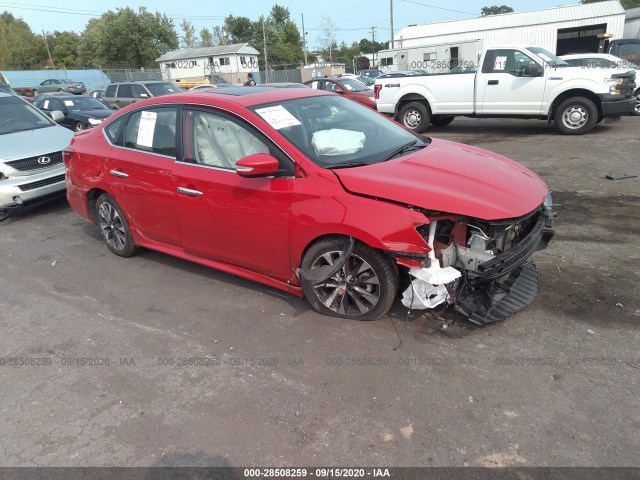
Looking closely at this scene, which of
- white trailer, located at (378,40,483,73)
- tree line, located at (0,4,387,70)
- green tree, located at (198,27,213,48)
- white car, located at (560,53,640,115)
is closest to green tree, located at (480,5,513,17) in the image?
tree line, located at (0,4,387,70)

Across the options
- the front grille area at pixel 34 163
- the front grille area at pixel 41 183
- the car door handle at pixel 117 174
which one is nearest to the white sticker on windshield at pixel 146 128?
the car door handle at pixel 117 174

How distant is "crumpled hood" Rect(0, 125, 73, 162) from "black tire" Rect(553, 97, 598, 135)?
400 inches

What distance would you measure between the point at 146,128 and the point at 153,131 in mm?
124

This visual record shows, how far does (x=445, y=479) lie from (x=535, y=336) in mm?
1478

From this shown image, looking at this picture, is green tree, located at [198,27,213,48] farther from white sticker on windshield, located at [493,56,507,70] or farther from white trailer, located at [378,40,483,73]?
white sticker on windshield, located at [493,56,507,70]

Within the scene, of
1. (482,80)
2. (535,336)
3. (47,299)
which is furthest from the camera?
(482,80)

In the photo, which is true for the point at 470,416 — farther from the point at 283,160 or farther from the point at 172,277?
the point at 172,277

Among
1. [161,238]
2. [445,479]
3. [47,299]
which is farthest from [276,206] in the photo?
[47,299]

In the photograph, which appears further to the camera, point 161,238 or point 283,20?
point 283,20

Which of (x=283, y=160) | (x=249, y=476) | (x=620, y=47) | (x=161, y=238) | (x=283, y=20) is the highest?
(x=283, y=20)

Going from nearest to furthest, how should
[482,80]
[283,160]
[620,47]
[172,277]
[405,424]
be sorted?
1. [405,424]
2. [283,160]
3. [172,277]
4. [482,80]
5. [620,47]

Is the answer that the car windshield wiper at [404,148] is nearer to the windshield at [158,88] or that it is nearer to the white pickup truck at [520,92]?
the white pickup truck at [520,92]

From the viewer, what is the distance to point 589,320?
348 centimetres

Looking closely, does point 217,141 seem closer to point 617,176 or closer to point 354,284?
point 354,284
